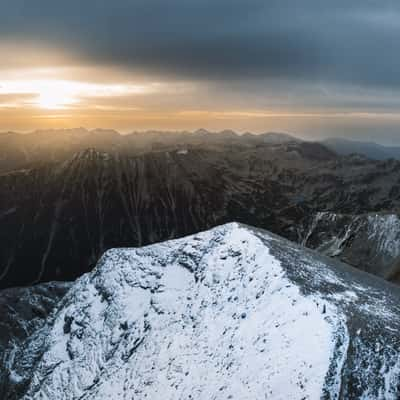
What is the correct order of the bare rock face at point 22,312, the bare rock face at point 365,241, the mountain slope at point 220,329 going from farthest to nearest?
1. the bare rock face at point 22,312
2. the bare rock face at point 365,241
3. the mountain slope at point 220,329

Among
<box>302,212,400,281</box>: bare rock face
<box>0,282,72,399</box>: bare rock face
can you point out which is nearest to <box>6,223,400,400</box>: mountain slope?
<box>0,282,72,399</box>: bare rock face

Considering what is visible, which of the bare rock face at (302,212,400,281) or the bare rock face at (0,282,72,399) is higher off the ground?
the bare rock face at (302,212,400,281)

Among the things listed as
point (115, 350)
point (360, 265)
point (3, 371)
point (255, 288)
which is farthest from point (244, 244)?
point (3, 371)

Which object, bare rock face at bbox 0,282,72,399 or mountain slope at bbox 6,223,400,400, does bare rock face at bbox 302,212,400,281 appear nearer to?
mountain slope at bbox 6,223,400,400

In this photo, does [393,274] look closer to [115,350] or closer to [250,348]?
[250,348]

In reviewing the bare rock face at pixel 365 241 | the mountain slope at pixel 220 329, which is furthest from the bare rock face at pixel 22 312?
the bare rock face at pixel 365 241

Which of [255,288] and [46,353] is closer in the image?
[255,288]

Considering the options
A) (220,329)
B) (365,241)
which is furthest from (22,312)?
(365,241)

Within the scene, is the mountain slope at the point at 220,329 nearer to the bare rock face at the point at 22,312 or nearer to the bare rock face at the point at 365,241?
the bare rock face at the point at 22,312

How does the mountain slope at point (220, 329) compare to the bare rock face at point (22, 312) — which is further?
the bare rock face at point (22, 312)
